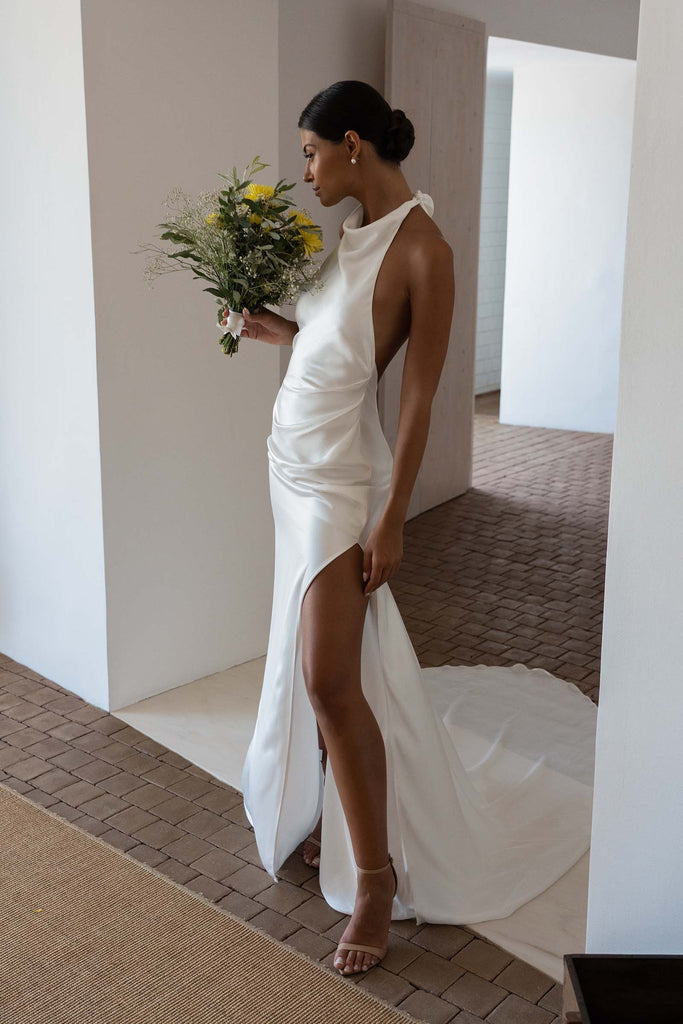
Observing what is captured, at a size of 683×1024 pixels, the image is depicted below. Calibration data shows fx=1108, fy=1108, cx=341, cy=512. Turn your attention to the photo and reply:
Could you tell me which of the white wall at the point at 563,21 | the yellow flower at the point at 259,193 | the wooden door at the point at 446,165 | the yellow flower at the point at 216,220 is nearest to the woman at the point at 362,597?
the yellow flower at the point at 259,193

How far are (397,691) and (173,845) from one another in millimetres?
788

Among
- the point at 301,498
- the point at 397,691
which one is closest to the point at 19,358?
the point at 301,498

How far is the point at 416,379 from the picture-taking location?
7.98 feet

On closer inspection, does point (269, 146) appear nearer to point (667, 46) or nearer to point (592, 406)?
point (667, 46)

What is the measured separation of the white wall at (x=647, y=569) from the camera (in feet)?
5.56

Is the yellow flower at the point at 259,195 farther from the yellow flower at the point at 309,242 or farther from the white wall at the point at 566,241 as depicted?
the white wall at the point at 566,241

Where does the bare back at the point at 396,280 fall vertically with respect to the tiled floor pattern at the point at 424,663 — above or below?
above

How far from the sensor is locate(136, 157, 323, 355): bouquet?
2498mm

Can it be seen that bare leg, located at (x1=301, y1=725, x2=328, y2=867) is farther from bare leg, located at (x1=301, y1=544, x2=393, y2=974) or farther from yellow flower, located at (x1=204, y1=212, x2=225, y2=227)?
yellow flower, located at (x1=204, y1=212, x2=225, y2=227)

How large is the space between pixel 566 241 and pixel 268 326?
6257 millimetres

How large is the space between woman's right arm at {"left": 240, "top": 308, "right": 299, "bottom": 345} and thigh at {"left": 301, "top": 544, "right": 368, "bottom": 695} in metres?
0.56

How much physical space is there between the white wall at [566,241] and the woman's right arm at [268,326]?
5889 mm

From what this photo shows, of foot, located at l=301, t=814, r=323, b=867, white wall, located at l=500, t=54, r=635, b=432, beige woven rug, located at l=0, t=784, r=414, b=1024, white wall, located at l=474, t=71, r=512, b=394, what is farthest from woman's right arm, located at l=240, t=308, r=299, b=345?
white wall, located at l=474, t=71, r=512, b=394

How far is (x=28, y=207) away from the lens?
3514mm
